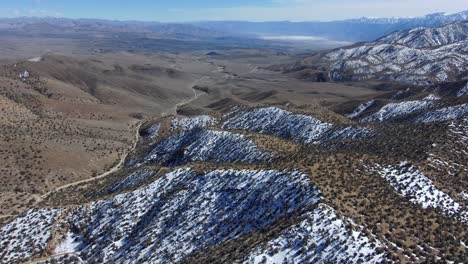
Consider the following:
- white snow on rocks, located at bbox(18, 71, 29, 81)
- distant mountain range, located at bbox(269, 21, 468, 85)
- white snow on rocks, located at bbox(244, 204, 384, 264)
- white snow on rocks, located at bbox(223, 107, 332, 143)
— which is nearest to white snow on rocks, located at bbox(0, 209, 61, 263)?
white snow on rocks, located at bbox(244, 204, 384, 264)

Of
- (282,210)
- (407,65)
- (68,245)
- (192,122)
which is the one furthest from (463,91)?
(407,65)

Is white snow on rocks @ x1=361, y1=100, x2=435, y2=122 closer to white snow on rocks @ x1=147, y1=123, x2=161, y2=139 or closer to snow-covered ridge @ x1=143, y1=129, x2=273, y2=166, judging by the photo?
snow-covered ridge @ x1=143, y1=129, x2=273, y2=166

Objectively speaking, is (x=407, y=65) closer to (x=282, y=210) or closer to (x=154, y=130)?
(x=154, y=130)

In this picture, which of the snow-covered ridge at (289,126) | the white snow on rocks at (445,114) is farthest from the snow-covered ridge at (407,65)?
the snow-covered ridge at (289,126)

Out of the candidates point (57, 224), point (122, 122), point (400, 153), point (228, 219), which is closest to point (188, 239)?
point (228, 219)

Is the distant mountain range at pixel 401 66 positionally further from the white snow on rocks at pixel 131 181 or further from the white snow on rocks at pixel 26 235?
the white snow on rocks at pixel 26 235

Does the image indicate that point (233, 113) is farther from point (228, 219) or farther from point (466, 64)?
point (466, 64)
